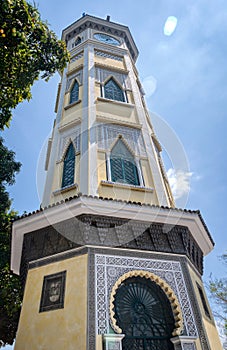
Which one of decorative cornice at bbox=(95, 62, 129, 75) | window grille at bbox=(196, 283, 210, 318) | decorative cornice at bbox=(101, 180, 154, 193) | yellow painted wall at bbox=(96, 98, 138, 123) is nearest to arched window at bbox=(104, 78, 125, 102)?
yellow painted wall at bbox=(96, 98, 138, 123)

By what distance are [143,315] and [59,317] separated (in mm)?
1538

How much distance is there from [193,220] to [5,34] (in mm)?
5264

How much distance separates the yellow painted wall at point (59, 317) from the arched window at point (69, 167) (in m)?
2.32

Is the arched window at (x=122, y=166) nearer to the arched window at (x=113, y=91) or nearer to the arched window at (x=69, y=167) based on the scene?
the arched window at (x=69, y=167)

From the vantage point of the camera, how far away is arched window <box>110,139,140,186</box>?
7301mm

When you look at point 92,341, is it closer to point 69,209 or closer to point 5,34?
point 69,209

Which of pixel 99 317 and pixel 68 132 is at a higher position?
pixel 68 132

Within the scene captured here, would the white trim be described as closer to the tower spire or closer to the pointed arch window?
the tower spire

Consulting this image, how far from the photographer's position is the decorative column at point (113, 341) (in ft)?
14.7

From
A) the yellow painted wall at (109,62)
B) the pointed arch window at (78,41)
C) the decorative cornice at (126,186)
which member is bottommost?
the decorative cornice at (126,186)

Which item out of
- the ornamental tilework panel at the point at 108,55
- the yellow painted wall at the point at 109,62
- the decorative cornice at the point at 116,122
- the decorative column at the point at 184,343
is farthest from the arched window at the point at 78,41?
the decorative column at the point at 184,343

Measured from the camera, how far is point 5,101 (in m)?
5.96

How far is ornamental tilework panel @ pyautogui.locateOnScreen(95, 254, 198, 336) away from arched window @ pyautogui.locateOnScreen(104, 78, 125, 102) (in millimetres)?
5915

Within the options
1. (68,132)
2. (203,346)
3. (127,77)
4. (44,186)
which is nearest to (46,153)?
(68,132)
